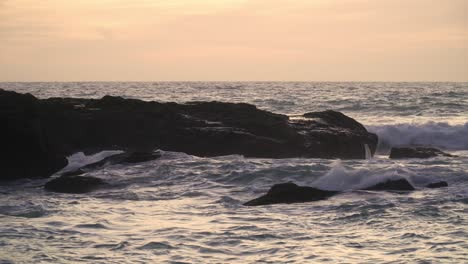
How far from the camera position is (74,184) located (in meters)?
12.5

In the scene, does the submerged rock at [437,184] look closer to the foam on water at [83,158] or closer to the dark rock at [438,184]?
the dark rock at [438,184]

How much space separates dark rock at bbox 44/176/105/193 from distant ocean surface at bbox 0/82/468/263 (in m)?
0.33

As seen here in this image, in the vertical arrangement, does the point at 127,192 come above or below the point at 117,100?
below

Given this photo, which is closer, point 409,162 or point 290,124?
point 409,162

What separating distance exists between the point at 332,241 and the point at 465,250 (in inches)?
60.5

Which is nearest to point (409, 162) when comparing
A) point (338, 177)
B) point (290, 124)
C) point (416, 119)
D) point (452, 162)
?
point (452, 162)

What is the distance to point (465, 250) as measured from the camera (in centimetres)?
766

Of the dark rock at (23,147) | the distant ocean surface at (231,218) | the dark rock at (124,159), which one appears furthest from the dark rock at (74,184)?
the dark rock at (124,159)

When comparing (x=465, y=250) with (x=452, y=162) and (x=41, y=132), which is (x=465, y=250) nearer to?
A: (x=452, y=162)

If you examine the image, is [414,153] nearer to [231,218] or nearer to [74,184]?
[74,184]

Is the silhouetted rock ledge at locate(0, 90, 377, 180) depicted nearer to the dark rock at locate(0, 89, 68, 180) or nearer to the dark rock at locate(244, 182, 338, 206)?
the dark rock at locate(0, 89, 68, 180)

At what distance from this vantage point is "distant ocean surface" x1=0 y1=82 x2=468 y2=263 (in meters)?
7.66

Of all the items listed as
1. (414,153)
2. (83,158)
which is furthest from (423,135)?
(83,158)

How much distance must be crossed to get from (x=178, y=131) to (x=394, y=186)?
272 inches
